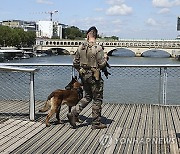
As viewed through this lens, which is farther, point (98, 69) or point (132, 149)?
point (98, 69)

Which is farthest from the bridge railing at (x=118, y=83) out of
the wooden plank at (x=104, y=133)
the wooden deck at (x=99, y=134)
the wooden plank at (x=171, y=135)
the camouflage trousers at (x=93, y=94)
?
the camouflage trousers at (x=93, y=94)

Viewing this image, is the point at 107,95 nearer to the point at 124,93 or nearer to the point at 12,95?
the point at 124,93

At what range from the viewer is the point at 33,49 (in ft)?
344

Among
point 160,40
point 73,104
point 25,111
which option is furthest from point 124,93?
point 160,40

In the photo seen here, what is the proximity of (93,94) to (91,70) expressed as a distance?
18.2 inches

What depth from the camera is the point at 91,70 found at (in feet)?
21.7

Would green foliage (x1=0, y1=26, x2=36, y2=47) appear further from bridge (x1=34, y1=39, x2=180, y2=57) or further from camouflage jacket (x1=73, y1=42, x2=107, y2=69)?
camouflage jacket (x1=73, y1=42, x2=107, y2=69)

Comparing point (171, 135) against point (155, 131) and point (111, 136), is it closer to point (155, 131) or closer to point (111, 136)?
point (155, 131)

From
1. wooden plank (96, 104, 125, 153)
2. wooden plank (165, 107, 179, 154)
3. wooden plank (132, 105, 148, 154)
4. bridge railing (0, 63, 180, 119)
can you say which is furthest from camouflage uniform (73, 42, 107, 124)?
bridge railing (0, 63, 180, 119)

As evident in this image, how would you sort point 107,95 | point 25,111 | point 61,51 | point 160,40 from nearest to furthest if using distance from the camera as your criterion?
point 25,111 < point 107,95 < point 160,40 < point 61,51

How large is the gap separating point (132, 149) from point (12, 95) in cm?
568

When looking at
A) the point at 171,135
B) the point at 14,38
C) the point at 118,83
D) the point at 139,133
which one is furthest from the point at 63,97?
the point at 14,38

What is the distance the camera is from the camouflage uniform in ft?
21.4

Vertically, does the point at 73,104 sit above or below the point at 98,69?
below
